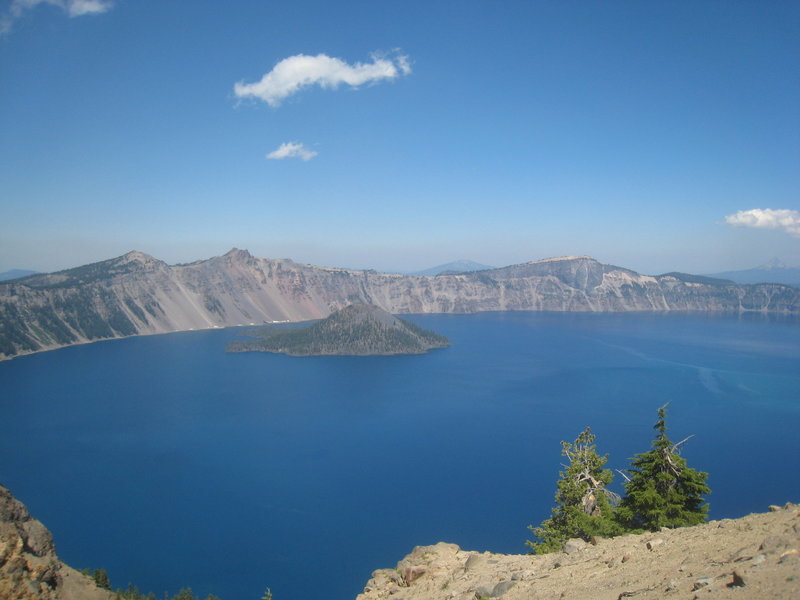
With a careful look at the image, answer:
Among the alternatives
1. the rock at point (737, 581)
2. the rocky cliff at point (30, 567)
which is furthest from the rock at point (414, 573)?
the rocky cliff at point (30, 567)

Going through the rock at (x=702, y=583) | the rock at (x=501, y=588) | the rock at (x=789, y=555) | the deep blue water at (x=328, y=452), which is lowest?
the deep blue water at (x=328, y=452)

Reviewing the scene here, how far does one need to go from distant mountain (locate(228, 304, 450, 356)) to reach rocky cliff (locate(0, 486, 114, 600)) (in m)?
157

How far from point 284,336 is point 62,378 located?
7380 cm

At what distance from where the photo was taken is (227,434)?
89.2 metres

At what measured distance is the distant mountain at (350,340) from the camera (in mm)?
182038

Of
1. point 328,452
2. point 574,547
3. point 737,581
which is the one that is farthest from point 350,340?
point 737,581

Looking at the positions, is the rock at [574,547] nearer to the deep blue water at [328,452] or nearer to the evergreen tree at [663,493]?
the evergreen tree at [663,493]

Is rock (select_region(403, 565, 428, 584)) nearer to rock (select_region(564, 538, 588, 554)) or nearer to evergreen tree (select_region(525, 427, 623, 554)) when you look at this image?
rock (select_region(564, 538, 588, 554))

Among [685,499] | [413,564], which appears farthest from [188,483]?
[685,499]

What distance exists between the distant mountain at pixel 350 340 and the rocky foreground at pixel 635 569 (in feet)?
530

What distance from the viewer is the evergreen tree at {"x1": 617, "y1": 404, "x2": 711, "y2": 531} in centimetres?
2459

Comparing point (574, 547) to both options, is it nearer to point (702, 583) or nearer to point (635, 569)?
point (635, 569)

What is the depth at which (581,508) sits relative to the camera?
1096 inches

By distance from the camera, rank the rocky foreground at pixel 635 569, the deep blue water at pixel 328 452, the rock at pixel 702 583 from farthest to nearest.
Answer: the deep blue water at pixel 328 452
the rock at pixel 702 583
the rocky foreground at pixel 635 569
